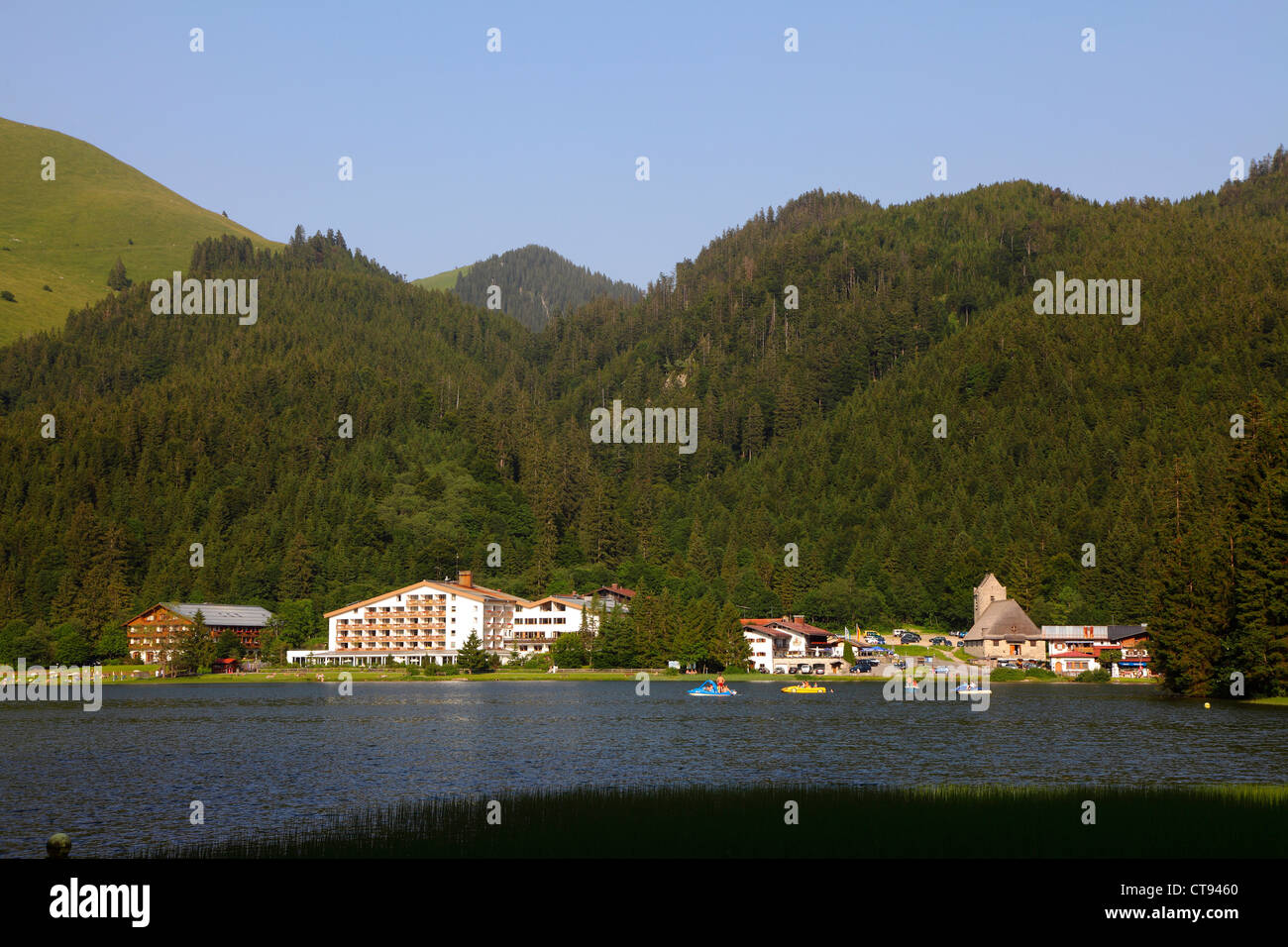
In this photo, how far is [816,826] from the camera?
120 ft

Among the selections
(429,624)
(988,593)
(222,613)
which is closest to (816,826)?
(429,624)

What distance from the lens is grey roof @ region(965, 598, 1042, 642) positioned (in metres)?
175

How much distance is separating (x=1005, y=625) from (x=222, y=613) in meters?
128

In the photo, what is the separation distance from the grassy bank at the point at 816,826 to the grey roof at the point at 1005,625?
13499cm

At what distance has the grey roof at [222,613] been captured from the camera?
18762 cm

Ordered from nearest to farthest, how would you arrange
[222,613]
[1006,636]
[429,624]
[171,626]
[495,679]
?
[495,679]
[1006,636]
[171,626]
[222,613]
[429,624]

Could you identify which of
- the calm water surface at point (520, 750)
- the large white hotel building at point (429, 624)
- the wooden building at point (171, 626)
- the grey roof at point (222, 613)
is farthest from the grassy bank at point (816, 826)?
the grey roof at point (222, 613)

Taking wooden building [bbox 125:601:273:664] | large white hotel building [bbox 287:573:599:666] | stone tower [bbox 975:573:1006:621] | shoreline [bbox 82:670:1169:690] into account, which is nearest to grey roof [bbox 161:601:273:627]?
wooden building [bbox 125:601:273:664]

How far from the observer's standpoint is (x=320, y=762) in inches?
2486

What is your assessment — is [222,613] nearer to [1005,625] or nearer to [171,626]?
[171,626]

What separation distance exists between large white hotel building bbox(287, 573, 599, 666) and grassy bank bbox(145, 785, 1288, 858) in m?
146

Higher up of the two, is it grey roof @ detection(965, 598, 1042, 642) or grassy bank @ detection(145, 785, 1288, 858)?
grassy bank @ detection(145, 785, 1288, 858)

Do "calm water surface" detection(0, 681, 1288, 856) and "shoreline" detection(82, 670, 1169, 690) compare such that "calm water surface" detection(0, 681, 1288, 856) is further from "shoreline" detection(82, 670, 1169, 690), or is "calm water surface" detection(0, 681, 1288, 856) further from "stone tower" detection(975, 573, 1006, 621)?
"stone tower" detection(975, 573, 1006, 621)
